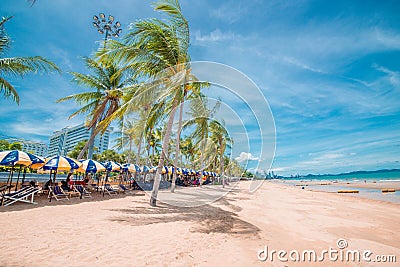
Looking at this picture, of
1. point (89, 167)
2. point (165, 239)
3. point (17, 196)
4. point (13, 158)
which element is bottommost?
point (17, 196)

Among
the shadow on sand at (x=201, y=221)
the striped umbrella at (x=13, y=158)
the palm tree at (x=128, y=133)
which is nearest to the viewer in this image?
the shadow on sand at (x=201, y=221)

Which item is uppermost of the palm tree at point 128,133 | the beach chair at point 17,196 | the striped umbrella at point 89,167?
the palm tree at point 128,133

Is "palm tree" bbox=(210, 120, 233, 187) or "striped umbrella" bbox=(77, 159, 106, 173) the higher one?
"palm tree" bbox=(210, 120, 233, 187)

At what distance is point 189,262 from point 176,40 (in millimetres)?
8091

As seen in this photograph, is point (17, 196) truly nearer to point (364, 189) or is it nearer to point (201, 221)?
point (201, 221)

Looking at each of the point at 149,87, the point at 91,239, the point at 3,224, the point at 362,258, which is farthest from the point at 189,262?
the point at 149,87

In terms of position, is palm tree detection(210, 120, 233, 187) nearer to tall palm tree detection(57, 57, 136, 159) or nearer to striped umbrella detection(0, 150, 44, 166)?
tall palm tree detection(57, 57, 136, 159)

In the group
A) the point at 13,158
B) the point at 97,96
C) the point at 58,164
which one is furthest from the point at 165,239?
the point at 97,96

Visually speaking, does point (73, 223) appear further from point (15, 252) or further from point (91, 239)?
point (15, 252)

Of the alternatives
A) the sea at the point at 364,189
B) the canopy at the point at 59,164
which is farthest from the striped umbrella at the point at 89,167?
the sea at the point at 364,189

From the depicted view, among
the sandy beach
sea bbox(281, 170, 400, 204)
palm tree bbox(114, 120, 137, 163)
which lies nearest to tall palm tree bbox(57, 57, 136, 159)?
palm tree bbox(114, 120, 137, 163)

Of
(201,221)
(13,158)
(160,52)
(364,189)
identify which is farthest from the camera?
(364,189)

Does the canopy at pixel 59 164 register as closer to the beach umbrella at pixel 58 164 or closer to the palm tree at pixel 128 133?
the beach umbrella at pixel 58 164

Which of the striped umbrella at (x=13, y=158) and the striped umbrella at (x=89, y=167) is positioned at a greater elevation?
the striped umbrella at (x=13, y=158)
